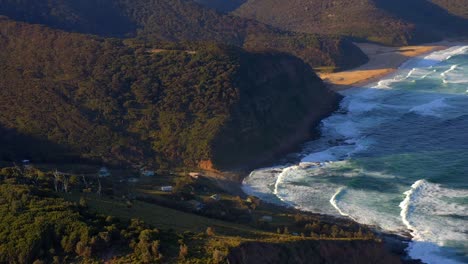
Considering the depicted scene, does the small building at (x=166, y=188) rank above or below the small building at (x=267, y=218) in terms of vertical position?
above

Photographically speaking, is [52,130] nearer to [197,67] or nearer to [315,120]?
[197,67]

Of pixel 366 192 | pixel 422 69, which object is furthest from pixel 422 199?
pixel 422 69

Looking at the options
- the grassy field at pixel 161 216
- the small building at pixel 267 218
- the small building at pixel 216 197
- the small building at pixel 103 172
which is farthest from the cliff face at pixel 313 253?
the small building at pixel 103 172

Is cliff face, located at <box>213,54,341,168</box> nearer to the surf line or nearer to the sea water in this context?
the sea water

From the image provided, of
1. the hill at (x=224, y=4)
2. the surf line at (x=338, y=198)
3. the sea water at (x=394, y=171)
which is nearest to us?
the sea water at (x=394, y=171)

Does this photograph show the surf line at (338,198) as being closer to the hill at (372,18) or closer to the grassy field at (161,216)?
the grassy field at (161,216)

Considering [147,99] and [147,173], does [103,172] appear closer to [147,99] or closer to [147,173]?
[147,173]
